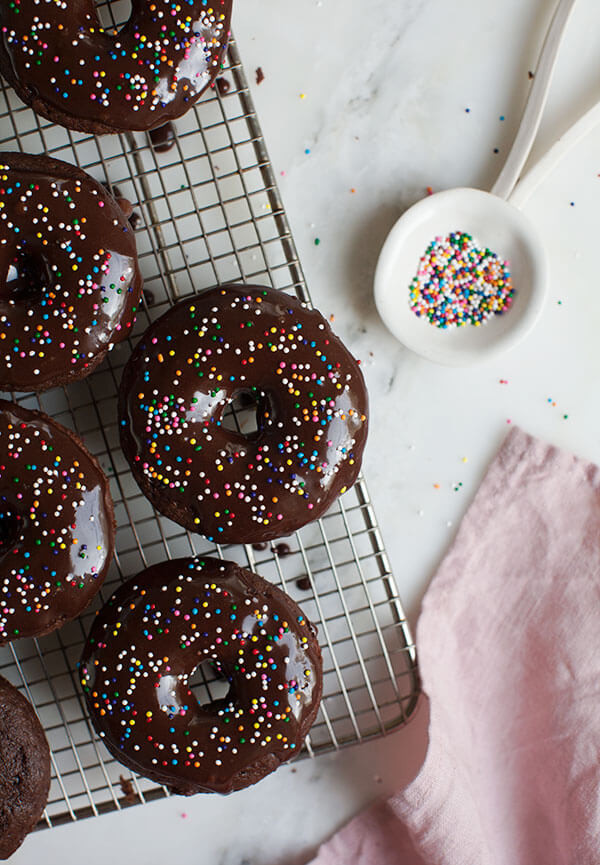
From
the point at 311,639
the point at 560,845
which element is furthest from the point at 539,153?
the point at 560,845

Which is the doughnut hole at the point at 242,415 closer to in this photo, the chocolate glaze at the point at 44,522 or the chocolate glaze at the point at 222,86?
the chocolate glaze at the point at 44,522

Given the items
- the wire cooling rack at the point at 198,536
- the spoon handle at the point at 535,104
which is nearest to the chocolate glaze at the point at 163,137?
the wire cooling rack at the point at 198,536

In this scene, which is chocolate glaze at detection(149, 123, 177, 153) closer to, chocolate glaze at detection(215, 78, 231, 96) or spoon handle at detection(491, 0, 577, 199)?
chocolate glaze at detection(215, 78, 231, 96)

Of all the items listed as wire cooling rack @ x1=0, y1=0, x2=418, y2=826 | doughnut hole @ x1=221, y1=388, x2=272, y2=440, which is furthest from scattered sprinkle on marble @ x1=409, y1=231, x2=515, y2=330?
doughnut hole @ x1=221, y1=388, x2=272, y2=440

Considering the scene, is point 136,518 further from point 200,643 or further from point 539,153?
point 539,153

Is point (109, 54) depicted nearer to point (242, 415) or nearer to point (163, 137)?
point (163, 137)

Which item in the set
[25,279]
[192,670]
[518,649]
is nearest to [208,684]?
[192,670]
